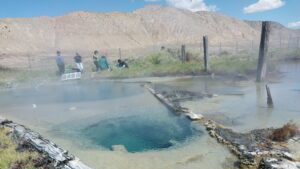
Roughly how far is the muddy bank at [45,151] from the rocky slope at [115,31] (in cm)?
4646

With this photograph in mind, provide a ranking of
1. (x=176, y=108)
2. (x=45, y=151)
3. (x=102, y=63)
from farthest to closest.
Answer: (x=102, y=63), (x=176, y=108), (x=45, y=151)

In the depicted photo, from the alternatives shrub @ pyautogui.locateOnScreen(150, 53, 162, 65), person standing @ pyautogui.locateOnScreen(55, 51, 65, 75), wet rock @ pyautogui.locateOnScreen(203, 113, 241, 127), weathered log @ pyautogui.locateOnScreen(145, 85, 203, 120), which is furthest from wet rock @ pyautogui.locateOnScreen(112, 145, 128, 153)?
shrub @ pyautogui.locateOnScreen(150, 53, 162, 65)

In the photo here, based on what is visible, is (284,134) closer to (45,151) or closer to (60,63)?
(45,151)

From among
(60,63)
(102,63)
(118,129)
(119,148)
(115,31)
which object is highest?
(115,31)

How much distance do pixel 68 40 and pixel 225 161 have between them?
202ft

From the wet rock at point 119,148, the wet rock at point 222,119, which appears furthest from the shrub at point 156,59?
the wet rock at point 119,148

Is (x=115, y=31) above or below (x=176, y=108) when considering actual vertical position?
above

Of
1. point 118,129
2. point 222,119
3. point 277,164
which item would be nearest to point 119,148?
point 118,129

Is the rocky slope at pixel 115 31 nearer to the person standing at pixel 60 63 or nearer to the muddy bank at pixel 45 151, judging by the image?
the person standing at pixel 60 63

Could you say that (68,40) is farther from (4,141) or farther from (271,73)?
(4,141)

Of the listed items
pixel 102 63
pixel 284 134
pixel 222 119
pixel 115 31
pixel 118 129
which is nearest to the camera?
pixel 284 134

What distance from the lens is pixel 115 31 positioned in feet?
238

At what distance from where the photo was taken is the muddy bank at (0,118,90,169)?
4.85 m

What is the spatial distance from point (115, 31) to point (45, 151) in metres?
68.8
